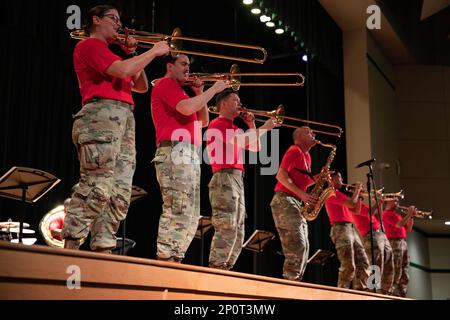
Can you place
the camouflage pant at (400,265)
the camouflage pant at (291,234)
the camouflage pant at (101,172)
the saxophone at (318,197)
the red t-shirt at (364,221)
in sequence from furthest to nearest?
1. the camouflage pant at (400,265)
2. the red t-shirt at (364,221)
3. the saxophone at (318,197)
4. the camouflage pant at (291,234)
5. the camouflage pant at (101,172)

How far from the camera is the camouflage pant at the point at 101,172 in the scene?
11.4 ft

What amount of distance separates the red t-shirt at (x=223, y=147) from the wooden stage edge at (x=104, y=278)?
141 cm

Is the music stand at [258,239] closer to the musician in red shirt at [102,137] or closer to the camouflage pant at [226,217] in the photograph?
the camouflage pant at [226,217]

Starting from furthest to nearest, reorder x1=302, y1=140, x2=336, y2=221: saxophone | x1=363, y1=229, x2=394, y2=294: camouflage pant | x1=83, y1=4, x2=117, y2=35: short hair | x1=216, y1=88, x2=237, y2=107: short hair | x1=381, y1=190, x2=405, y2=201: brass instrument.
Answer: x1=381, y1=190, x2=405, y2=201: brass instrument
x1=363, y1=229, x2=394, y2=294: camouflage pant
x1=302, y1=140, x2=336, y2=221: saxophone
x1=216, y1=88, x2=237, y2=107: short hair
x1=83, y1=4, x2=117, y2=35: short hair

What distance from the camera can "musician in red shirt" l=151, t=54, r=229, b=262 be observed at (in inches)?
161

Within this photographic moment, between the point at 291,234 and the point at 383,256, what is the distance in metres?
3.25

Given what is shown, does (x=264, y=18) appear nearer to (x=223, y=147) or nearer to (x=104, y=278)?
(x=223, y=147)

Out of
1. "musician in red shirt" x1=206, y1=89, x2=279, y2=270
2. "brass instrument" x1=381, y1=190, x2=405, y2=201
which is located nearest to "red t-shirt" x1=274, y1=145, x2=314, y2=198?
"musician in red shirt" x1=206, y1=89, x2=279, y2=270

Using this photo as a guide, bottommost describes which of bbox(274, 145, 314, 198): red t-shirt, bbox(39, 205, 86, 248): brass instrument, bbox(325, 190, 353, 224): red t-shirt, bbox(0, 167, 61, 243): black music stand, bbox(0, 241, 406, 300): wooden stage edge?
bbox(0, 241, 406, 300): wooden stage edge

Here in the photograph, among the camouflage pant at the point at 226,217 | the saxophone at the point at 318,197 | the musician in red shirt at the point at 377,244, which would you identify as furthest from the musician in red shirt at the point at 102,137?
the musician in red shirt at the point at 377,244

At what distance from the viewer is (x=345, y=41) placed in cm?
1182

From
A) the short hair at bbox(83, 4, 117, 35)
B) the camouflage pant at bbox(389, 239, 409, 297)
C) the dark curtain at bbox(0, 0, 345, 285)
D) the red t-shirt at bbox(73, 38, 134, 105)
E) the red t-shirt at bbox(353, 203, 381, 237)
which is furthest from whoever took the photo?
the camouflage pant at bbox(389, 239, 409, 297)

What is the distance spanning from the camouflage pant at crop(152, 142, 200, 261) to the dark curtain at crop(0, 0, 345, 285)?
2759 mm

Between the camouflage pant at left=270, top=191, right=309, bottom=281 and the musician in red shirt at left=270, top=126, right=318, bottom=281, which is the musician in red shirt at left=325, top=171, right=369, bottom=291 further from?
the camouflage pant at left=270, top=191, right=309, bottom=281
